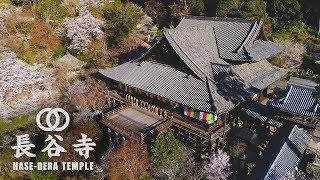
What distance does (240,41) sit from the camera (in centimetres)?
2891

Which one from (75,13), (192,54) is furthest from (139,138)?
(75,13)

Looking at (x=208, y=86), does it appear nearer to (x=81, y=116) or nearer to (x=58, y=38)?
(x=81, y=116)

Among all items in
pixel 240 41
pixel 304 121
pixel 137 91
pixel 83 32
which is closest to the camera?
pixel 304 121

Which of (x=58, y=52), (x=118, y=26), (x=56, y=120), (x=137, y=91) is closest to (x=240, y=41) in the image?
(x=137, y=91)

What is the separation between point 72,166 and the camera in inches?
951

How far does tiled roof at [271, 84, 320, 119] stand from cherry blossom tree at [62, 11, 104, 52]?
2251 cm

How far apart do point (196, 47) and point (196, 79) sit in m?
3.42

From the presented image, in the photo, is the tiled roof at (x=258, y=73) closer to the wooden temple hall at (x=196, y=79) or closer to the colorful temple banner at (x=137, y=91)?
the wooden temple hall at (x=196, y=79)

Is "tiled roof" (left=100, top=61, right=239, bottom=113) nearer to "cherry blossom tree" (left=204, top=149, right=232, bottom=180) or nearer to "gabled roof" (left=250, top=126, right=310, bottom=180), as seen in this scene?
"cherry blossom tree" (left=204, top=149, right=232, bottom=180)

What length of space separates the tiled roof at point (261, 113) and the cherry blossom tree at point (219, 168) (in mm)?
4828

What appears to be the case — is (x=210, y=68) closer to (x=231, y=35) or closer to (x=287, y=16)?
(x=231, y=35)

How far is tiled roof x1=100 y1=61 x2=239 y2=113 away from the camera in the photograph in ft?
74.9

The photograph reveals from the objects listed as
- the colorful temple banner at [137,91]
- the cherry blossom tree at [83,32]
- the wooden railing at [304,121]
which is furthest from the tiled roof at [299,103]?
the cherry blossom tree at [83,32]

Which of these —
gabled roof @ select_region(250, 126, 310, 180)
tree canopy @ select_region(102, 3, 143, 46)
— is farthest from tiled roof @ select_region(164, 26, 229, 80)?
tree canopy @ select_region(102, 3, 143, 46)
